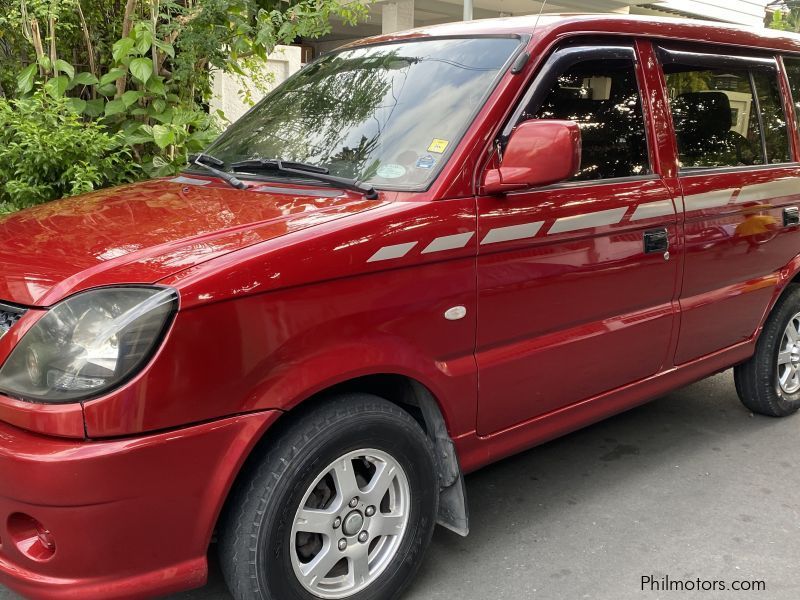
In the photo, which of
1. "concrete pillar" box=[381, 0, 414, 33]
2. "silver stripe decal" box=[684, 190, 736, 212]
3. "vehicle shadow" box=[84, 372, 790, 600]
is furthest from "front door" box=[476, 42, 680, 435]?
"concrete pillar" box=[381, 0, 414, 33]

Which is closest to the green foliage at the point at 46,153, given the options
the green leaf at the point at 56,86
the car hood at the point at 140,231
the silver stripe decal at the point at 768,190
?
the green leaf at the point at 56,86

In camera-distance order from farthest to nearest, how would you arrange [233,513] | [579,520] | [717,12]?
[717,12]
[579,520]
[233,513]

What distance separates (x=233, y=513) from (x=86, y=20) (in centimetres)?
448

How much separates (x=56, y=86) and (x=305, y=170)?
276 centimetres

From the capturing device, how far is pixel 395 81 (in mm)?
3213

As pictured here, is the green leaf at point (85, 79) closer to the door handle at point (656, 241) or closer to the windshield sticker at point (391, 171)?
the windshield sticker at point (391, 171)

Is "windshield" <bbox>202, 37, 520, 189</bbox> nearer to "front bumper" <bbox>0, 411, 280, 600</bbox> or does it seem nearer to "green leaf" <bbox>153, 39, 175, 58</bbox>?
"front bumper" <bbox>0, 411, 280, 600</bbox>

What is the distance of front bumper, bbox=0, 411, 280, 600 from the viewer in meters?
2.03

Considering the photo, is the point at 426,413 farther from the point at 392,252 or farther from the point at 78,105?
the point at 78,105

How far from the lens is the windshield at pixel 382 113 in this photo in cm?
287

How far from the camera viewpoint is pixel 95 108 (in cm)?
540

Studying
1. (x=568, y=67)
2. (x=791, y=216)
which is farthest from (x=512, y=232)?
(x=791, y=216)

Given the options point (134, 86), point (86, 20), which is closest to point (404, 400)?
point (134, 86)

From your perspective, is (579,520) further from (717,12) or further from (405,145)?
(717,12)
